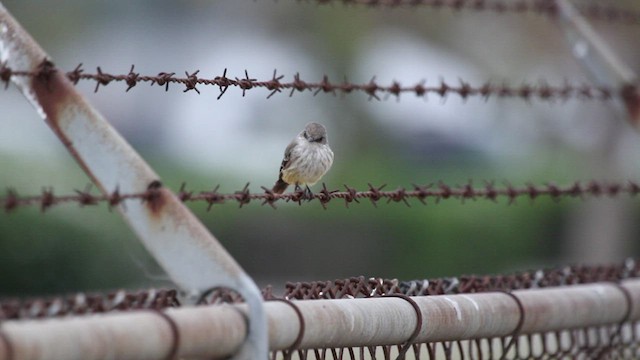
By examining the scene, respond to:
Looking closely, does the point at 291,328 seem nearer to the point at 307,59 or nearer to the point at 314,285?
the point at 314,285

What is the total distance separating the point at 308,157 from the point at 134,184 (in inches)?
142

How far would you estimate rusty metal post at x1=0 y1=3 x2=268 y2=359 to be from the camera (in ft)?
9.24

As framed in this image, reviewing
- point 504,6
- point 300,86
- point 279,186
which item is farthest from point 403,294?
point 279,186

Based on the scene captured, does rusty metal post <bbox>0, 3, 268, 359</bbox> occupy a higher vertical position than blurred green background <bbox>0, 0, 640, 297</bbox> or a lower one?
lower

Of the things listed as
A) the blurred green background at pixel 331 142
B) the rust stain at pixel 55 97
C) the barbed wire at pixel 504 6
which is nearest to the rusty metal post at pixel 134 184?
the rust stain at pixel 55 97

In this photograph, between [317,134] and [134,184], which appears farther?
[317,134]

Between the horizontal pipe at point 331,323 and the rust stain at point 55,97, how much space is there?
20.4 inches

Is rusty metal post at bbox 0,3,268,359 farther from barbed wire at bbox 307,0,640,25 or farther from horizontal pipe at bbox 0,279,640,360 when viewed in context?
barbed wire at bbox 307,0,640,25

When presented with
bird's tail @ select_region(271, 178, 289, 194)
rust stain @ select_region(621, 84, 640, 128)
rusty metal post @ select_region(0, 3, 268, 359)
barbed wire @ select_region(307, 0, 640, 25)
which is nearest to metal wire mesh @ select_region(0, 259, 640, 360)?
rusty metal post @ select_region(0, 3, 268, 359)

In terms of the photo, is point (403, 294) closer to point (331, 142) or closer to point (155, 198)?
point (155, 198)

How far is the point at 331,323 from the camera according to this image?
306 centimetres

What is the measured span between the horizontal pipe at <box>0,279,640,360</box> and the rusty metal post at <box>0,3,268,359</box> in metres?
0.06

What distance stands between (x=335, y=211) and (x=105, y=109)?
4635mm

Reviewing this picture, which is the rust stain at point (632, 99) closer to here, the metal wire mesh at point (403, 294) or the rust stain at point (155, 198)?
the metal wire mesh at point (403, 294)
